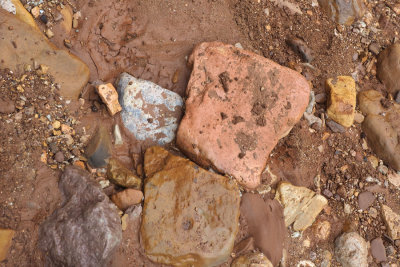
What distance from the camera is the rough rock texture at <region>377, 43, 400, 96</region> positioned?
414cm

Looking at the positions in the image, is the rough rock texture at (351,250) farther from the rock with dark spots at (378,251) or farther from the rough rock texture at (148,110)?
the rough rock texture at (148,110)

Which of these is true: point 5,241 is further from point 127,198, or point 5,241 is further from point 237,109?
point 237,109

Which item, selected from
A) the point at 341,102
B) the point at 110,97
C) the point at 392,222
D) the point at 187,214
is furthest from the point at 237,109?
the point at 392,222

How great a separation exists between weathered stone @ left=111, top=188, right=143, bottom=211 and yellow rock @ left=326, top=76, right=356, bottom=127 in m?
2.13

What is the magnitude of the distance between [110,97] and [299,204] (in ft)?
6.48

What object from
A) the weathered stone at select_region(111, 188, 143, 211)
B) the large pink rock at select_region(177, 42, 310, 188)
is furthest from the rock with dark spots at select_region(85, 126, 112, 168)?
the large pink rock at select_region(177, 42, 310, 188)

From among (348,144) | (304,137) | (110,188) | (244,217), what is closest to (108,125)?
(110,188)

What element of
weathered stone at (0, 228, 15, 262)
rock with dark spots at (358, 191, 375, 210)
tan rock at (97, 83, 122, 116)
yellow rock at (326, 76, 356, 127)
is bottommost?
rock with dark spots at (358, 191, 375, 210)

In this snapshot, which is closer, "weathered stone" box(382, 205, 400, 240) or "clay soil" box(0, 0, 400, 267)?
"clay soil" box(0, 0, 400, 267)

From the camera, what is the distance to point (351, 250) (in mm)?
3424

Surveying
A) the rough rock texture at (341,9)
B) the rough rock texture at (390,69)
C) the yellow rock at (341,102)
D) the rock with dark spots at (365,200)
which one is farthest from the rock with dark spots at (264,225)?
the rough rock texture at (341,9)

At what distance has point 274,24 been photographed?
3920mm

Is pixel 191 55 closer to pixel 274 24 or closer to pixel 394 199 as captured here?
pixel 274 24

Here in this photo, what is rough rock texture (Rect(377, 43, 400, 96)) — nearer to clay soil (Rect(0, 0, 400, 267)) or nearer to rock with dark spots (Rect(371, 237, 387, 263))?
clay soil (Rect(0, 0, 400, 267))
